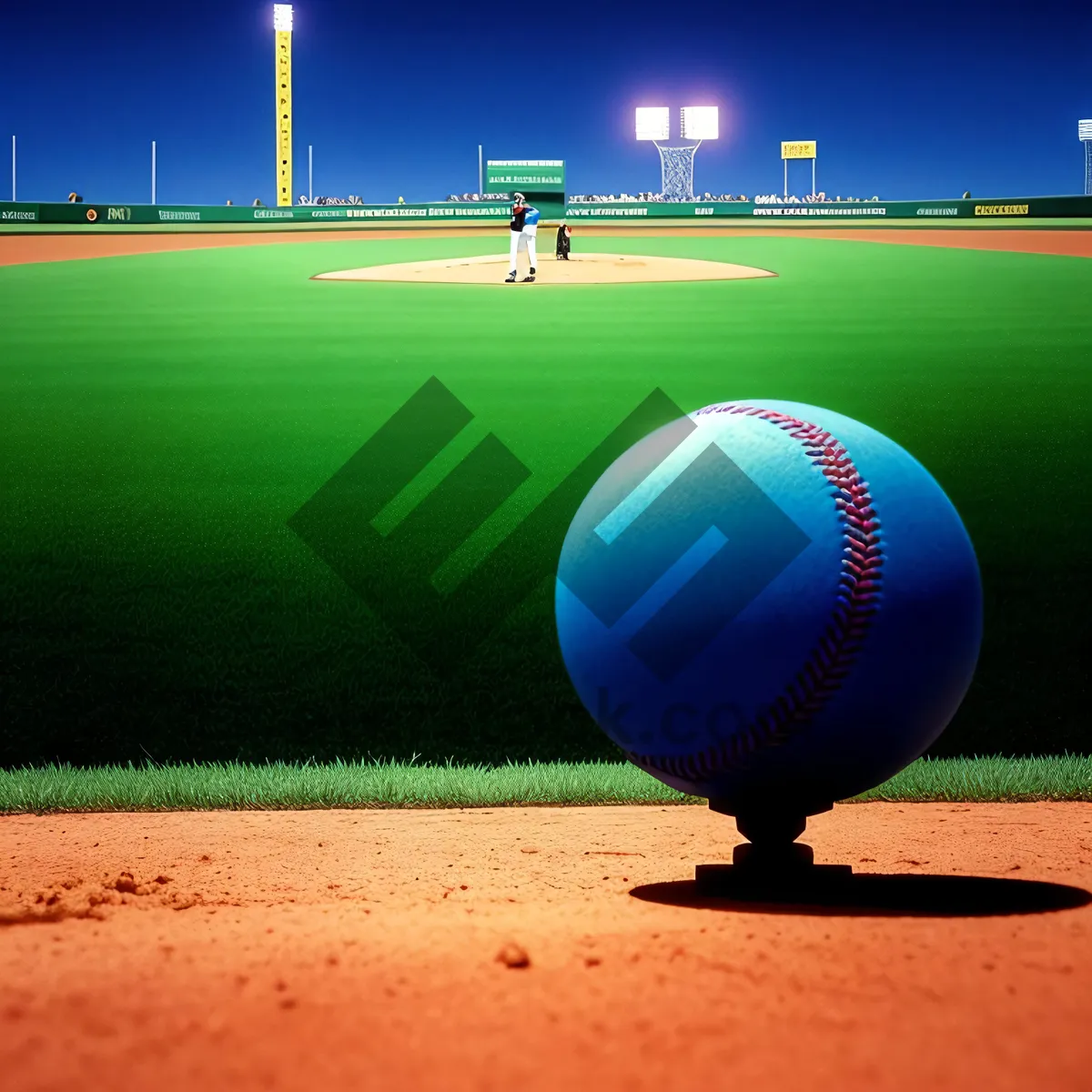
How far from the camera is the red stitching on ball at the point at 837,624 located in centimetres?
303

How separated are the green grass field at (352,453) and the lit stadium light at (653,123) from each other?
42.9 metres

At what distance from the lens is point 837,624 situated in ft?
9.93

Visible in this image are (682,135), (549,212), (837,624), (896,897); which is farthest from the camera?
(682,135)

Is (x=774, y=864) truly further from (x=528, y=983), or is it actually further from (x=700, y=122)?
(x=700, y=122)

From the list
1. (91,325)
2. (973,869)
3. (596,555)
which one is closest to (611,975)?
(596,555)

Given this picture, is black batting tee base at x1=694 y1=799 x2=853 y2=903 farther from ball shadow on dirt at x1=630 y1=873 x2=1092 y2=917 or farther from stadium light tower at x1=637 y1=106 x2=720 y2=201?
stadium light tower at x1=637 y1=106 x2=720 y2=201

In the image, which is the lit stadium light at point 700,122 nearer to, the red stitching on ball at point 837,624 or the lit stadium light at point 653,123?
the lit stadium light at point 653,123

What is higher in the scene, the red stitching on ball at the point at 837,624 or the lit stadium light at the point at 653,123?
the lit stadium light at the point at 653,123

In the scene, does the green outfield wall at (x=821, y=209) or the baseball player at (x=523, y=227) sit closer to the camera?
Answer: the baseball player at (x=523, y=227)

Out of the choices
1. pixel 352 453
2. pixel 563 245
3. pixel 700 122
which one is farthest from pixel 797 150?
pixel 352 453

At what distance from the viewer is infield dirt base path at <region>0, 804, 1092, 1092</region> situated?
7.09ft

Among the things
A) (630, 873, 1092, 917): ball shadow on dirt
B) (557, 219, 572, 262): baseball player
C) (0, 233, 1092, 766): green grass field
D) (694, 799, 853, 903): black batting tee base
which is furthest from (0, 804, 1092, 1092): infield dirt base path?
(557, 219, 572, 262): baseball player

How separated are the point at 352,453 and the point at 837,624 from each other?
7387mm

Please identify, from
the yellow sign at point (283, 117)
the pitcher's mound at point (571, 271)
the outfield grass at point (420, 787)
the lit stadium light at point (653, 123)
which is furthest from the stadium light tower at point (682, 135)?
the outfield grass at point (420, 787)
